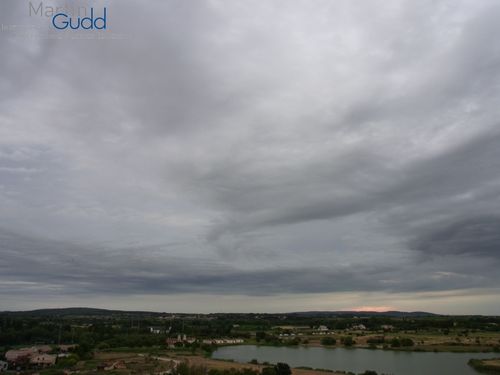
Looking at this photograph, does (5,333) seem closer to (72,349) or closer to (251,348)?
(72,349)

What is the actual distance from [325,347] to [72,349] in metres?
27.6

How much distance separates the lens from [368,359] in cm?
4359

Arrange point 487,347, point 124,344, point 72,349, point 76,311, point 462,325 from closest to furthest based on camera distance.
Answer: point 72,349, point 487,347, point 124,344, point 462,325, point 76,311

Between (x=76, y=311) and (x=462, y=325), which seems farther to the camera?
(x=76, y=311)

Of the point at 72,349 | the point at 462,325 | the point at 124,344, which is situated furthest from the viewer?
the point at 462,325

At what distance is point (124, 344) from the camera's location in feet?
179

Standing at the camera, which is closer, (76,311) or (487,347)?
→ (487,347)

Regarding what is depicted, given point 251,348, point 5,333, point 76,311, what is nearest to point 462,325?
point 251,348

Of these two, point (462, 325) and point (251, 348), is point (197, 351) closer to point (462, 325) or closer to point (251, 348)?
point (251, 348)

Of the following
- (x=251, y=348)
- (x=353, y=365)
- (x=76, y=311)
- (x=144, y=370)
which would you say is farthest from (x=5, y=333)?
(x=76, y=311)

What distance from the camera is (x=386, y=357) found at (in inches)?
1763

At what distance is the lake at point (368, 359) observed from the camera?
122 feet

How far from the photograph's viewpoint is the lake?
122ft

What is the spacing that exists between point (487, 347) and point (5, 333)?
Result: 5427 cm
